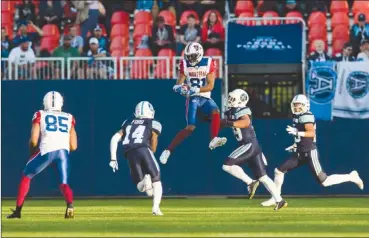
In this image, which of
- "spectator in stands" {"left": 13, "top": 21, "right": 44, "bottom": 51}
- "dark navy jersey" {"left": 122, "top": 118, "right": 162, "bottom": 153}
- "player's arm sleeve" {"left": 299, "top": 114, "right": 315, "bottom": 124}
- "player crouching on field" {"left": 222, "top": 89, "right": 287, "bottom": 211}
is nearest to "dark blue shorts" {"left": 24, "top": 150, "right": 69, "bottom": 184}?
"dark navy jersey" {"left": 122, "top": 118, "right": 162, "bottom": 153}

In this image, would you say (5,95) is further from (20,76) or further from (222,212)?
Answer: (222,212)

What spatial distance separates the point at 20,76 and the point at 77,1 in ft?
12.4

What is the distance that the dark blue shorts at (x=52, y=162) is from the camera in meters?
19.6

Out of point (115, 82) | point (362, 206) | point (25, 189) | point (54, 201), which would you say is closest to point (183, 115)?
point (115, 82)

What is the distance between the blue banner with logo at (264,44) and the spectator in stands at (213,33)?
1.03m

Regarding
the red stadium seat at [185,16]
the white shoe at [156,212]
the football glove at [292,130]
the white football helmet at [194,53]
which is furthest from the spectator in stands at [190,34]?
the white shoe at [156,212]

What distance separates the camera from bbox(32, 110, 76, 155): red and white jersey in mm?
19594

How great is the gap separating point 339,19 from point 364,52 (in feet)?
6.50

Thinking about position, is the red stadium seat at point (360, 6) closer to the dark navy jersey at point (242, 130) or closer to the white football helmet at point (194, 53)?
the white football helmet at point (194, 53)

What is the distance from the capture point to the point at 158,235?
632 inches

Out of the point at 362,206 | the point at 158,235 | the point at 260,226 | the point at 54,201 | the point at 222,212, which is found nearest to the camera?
the point at 158,235

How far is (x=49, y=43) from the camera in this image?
30.5 m

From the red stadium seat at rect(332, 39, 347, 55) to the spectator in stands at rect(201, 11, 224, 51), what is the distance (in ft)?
8.67

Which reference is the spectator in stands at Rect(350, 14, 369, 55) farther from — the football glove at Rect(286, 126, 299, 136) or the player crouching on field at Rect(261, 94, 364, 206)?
the football glove at Rect(286, 126, 299, 136)
